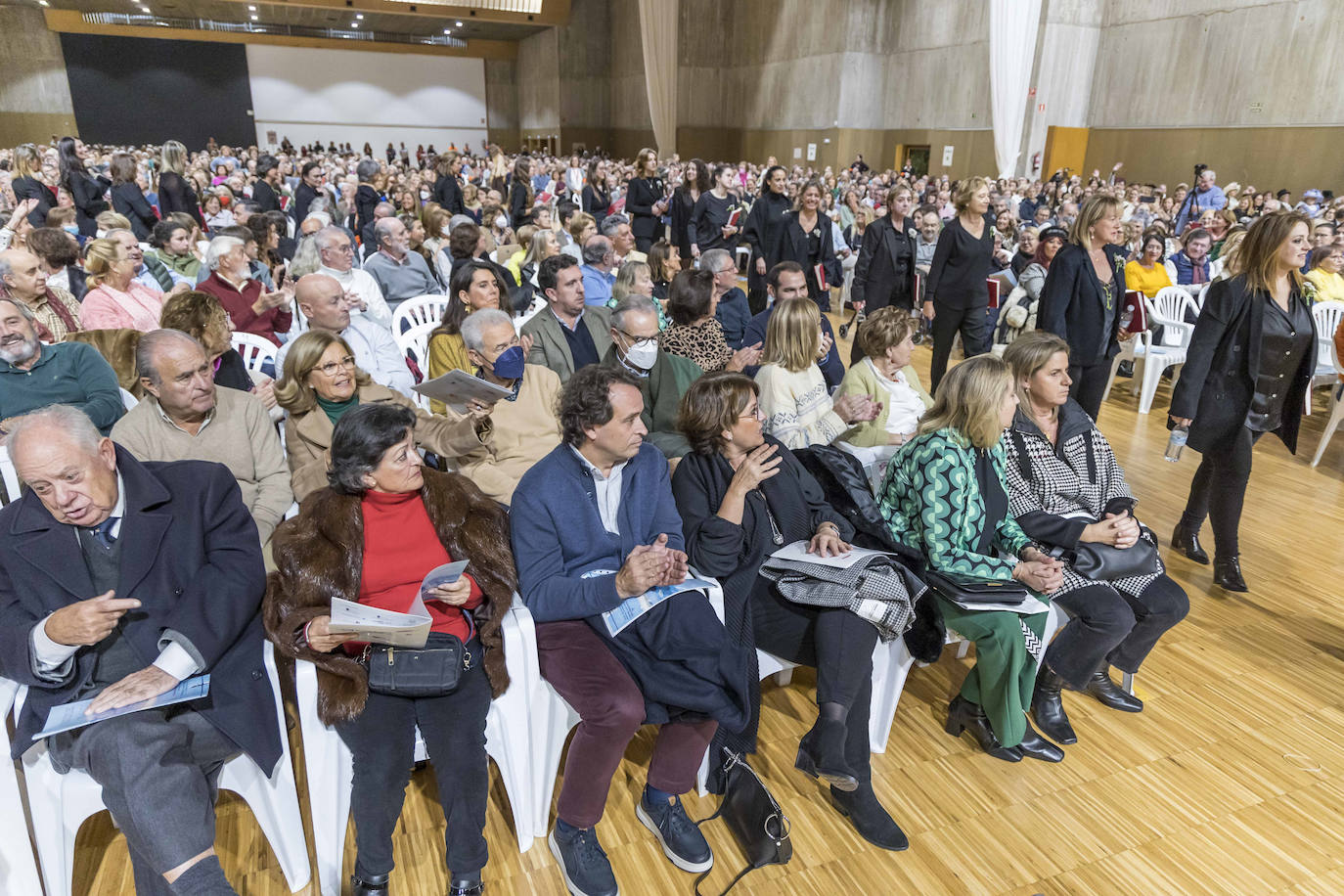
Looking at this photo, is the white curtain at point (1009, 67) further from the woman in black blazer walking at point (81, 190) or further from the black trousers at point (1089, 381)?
the woman in black blazer walking at point (81, 190)

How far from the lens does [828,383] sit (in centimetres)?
393

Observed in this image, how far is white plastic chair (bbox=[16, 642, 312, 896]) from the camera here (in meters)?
1.83

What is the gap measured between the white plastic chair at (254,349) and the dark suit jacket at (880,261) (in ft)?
12.5

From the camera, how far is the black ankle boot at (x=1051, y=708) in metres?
2.63

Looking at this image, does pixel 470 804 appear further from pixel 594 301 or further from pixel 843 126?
pixel 843 126

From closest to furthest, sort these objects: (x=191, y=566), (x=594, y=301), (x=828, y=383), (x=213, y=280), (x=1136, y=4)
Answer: (x=191, y=566), (x=828, y=383), (x=213, y=280), (x=594, y=301), (x=1136, y=4)

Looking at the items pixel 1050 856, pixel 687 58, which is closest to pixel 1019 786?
pixel 1050 856

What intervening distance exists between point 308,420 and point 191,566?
792 mm

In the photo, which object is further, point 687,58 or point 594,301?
point 687,58

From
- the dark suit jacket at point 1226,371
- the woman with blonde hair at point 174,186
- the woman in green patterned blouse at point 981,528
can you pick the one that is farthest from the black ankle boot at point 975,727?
the woman with blonde hair at point 174,186

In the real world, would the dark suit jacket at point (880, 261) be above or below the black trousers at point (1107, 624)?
above

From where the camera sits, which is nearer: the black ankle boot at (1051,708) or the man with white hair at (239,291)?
the black ankle boot at (1051,708)

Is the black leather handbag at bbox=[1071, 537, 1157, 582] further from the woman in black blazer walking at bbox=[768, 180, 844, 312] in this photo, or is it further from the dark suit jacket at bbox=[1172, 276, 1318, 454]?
the woman in black blazer walking at bbox=[768, 180, 844, 312]

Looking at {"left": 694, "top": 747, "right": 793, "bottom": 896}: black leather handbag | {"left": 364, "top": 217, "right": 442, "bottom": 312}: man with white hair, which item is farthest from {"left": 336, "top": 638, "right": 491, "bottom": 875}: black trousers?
{"left": 364, "top": 217, "right": 442, "bottom": 312}: man with white hair
